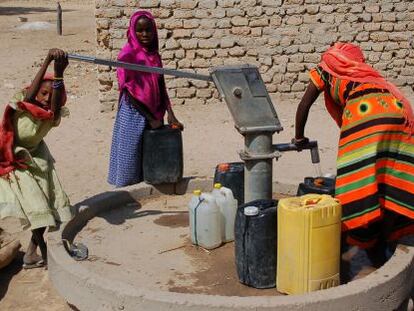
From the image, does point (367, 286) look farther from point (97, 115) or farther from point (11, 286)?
point (97, 115)

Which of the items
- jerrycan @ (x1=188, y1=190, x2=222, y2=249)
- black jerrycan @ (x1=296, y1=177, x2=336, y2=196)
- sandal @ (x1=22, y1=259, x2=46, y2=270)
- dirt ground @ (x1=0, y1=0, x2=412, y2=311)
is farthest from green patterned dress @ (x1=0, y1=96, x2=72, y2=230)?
black jerrycan @ (x1=296, y1=177, x2=336, y2=196)

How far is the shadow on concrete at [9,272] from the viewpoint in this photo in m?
4.00

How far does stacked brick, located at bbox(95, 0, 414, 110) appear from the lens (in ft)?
30.4

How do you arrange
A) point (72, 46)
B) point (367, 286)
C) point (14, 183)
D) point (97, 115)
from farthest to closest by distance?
point (72, 46), point (97, 115), point (14, 183), point (367, 286)

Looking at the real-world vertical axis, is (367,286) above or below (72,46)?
below

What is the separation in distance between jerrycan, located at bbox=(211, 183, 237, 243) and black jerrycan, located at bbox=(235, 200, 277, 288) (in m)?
0.56

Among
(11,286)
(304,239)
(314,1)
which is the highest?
(314,1)

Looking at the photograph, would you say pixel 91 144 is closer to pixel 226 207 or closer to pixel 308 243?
pixel 226 207

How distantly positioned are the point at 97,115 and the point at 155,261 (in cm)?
549

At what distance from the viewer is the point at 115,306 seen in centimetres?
317

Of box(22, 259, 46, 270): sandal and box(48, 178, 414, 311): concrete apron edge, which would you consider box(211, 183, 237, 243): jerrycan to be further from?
box(22, 259, 46, 270): sandal

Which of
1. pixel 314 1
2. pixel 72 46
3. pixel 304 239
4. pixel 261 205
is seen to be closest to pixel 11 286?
pixel 261 205

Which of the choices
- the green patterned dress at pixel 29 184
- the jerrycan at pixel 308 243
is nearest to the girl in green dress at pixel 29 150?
the green patterned dress at pixel 29 184

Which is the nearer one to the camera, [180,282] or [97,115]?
[180,282]
